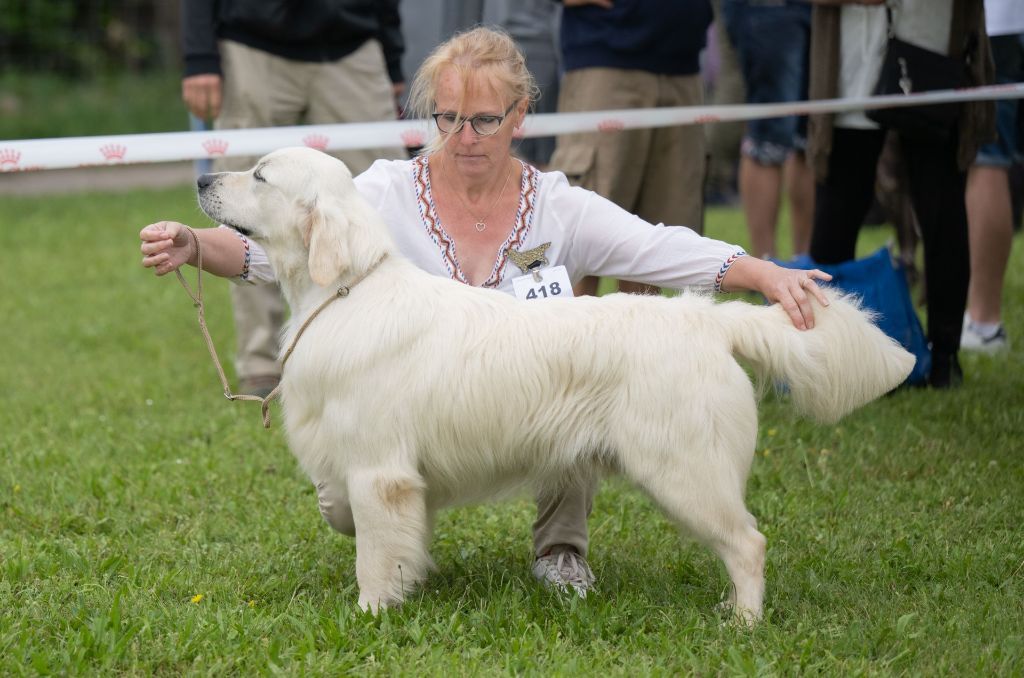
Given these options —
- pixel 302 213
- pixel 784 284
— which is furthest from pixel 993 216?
pixel 302 213

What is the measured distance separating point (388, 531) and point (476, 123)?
108cm

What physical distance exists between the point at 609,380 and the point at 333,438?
0.69 metres

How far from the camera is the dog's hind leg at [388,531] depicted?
10.1 ft

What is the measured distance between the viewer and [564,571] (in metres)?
3.44

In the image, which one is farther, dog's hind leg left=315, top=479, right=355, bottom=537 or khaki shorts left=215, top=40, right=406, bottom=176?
khaki shorts left=215, top=40, right=406, bottom=176

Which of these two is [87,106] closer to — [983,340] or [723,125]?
[723,125]

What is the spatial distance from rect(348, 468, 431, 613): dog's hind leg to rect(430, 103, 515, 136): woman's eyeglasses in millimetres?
914

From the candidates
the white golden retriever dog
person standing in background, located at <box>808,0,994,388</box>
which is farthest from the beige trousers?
the white golden retriever dog

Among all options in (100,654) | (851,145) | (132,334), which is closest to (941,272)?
(851,145)

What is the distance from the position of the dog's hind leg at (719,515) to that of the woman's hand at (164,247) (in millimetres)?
1257

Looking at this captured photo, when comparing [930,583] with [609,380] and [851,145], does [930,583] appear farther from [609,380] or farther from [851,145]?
[851,145]

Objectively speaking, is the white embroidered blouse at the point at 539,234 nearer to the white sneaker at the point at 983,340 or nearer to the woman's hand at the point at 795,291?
the woman's hand at the point at 795,291

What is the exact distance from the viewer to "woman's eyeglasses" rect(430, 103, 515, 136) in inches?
130

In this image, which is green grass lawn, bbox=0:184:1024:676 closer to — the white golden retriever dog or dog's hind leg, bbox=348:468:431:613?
dog's hind leg, bbox=348:468:431:613
